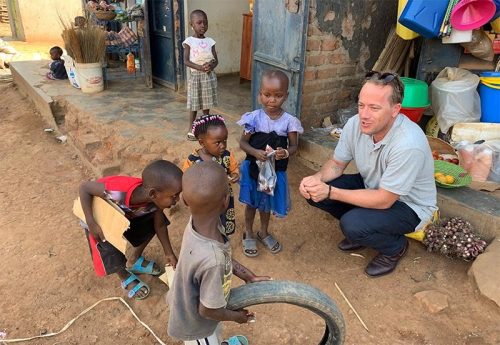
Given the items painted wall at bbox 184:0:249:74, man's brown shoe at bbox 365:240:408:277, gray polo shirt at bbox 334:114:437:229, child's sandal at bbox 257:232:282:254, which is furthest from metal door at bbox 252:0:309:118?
painted wall at bbox 184:0:249:74

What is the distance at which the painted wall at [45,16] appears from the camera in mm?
11836

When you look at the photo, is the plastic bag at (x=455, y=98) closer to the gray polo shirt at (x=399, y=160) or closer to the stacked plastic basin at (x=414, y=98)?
the stacked plastic basin at (x=414, y=98)

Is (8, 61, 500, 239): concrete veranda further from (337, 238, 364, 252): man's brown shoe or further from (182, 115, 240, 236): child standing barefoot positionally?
(182, 115, 240, 236): child standing barefoot

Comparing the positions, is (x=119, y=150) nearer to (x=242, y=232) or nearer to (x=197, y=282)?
(x=242, y=232)

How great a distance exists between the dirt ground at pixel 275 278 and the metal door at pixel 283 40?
98 cm

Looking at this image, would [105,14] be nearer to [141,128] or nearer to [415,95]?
[141,128]

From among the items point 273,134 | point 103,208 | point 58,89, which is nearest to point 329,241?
point 273,134

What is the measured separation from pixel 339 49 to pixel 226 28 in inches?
136

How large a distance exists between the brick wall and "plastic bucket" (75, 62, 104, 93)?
3.51 metres

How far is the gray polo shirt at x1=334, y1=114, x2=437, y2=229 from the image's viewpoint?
239cm

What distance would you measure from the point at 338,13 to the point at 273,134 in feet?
5.88

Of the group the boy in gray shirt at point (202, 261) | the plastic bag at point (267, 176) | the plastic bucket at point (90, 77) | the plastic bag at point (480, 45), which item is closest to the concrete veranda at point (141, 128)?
the plastic bucket at point (90, 77)

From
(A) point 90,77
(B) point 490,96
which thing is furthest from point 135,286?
(A) point 90,77

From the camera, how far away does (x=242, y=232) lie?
3262mm
